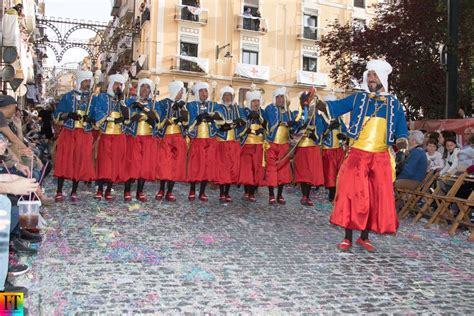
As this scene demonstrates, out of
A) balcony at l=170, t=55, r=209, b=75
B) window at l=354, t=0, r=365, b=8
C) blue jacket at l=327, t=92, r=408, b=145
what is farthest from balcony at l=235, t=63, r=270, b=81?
blue jacket at l=327, t=92, r=408, b=145

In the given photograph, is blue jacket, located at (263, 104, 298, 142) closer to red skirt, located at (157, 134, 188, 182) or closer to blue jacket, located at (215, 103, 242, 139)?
blue jacket, located at (215, 103, 242, 139)

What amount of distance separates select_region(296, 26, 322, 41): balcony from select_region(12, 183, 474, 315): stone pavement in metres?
28.2

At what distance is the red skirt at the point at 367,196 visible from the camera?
6.12 metres

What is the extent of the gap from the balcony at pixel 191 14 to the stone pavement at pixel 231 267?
25.6 metres

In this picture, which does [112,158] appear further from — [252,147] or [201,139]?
[252,147]

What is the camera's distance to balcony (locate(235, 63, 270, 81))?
32.8 metres

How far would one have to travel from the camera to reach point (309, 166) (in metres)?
9.64

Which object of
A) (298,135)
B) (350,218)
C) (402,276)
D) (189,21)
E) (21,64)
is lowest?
(402,276)

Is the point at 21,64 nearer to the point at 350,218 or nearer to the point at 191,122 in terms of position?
the point at 191,122

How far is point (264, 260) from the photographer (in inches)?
219

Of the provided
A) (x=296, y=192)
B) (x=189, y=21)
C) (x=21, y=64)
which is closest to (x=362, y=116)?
(x=296, y=192)

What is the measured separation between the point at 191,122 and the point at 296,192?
354cm

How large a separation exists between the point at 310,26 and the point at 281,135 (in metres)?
27.2

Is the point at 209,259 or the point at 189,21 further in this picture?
the point at 189,21
